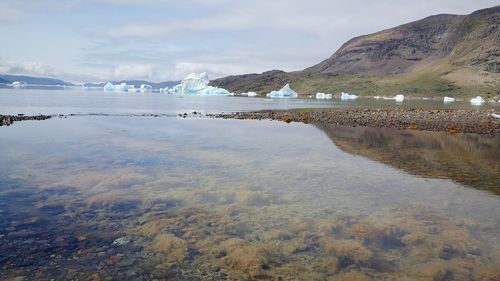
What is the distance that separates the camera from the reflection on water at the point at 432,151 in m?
18.6

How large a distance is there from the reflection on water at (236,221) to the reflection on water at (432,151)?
1.63 meters

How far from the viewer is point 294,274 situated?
8.30 meters

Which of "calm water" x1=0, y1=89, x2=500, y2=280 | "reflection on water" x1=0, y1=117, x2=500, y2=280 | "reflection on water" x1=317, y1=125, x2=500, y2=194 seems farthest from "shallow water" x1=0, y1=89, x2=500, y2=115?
"reflection on water" x1=0, y1=117, x2=500, y2=280

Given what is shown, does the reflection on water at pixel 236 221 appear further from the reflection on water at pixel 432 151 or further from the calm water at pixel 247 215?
→ the reflection on water at pixel 432 151

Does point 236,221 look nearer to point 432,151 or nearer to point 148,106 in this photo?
point 432,151

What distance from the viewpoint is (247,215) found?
1223cm

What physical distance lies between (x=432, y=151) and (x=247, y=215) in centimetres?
1772

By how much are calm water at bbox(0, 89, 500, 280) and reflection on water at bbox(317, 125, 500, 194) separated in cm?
19

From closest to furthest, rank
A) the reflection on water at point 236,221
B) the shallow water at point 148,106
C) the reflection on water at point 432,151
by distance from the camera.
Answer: the reflection on water at point 236,221
the reflection on water at point 432,151
the shallow water at point 148,106

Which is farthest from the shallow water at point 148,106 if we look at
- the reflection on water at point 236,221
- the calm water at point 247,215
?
the reflection on water at point 236,221

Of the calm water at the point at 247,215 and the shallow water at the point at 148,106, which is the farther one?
the shallow water at the point at 148,106

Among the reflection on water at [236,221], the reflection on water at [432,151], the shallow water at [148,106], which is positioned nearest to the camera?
the reflection on water at [236,221]

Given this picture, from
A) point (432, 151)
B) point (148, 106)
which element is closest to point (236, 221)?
point (432, 151)

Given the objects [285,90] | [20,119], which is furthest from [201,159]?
[285,90]
